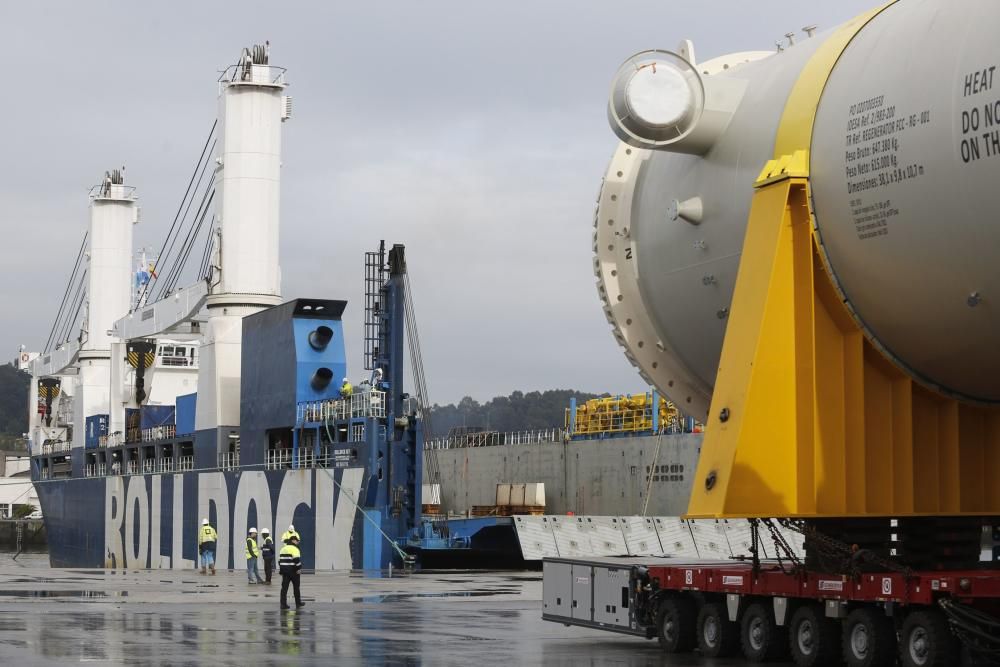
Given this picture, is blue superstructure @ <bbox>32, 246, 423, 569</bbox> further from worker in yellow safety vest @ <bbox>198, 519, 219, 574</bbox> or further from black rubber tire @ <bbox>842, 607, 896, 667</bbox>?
black rubber tire @ <bbox>842, 607, 896, 667</bbox>

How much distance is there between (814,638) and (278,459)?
94.4ft

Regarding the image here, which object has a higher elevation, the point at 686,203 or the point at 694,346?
the point at 686,203

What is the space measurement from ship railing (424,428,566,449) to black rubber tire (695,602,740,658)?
41402 mm

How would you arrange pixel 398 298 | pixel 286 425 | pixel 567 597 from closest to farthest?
pixel 567 597 → pixel 398 298 → pixel 286 425

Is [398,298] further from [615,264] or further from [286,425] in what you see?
[615,264]

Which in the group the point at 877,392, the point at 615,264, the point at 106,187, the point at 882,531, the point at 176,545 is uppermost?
the point at 106,187

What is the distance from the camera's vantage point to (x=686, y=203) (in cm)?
1385

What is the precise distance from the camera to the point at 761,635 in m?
14.5

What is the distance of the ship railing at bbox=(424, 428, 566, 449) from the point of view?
5981 centimetres

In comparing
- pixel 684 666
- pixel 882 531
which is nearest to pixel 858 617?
pixel 882 531

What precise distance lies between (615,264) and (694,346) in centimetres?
146

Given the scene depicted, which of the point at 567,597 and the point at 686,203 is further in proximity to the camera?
the point at 567,597

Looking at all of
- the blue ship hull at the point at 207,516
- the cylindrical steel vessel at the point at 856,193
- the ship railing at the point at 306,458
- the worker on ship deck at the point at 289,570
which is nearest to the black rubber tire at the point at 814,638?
the cylindrical steel vessel at the point at 856,193

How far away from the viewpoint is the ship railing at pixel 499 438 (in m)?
59.8
